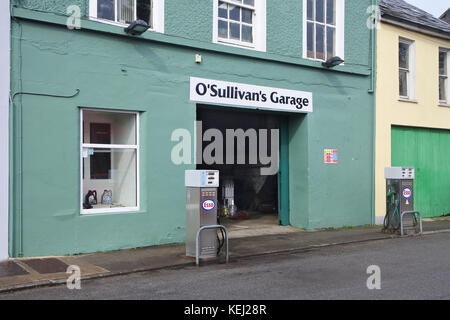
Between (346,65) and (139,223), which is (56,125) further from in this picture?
(346,65)

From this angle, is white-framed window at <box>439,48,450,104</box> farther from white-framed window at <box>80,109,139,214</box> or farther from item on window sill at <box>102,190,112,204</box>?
item on window sill at <box>102,190,112,204</box>

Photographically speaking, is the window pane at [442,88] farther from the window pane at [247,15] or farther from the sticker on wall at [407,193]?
the window pane at [247,15]

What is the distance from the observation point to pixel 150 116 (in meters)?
10.1

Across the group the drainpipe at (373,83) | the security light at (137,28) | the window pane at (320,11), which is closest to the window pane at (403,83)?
the drainpipe at (373,83)

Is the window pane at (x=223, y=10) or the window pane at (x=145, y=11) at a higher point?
the window pane at (x=223, y=10)

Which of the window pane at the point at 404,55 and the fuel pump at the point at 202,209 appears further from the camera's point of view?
the window pane at the point at 404,55

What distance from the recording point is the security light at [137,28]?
9.35 metres

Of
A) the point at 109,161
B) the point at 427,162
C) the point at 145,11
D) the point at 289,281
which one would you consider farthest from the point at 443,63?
the point at 289,281

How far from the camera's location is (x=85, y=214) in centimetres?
931

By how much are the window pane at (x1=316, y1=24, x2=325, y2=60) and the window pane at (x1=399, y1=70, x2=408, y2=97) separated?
10.6ft

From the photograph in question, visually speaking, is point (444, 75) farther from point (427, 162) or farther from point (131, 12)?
point (131, 12)

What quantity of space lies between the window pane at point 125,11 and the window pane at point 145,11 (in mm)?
134

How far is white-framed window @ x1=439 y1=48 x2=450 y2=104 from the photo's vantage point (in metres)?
16.2

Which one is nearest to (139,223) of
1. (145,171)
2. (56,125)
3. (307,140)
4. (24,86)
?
(145,171)
